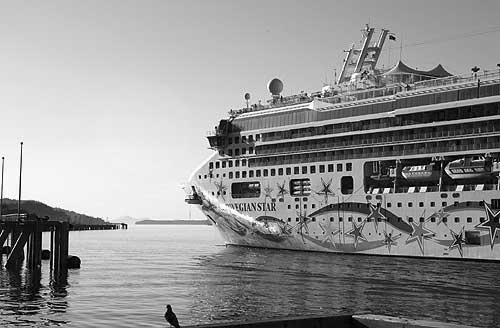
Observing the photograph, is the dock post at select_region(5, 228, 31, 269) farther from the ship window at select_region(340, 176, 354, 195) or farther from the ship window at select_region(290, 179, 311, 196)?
the ship window at select_region(340, 176, 354, 195)

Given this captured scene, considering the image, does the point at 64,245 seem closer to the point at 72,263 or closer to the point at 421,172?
the point at 72,263

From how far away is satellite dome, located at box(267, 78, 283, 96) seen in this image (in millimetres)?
68250

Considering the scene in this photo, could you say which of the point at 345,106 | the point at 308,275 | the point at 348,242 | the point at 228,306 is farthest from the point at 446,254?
the point at 228,306

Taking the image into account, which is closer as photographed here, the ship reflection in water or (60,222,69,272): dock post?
the ship reflection in water

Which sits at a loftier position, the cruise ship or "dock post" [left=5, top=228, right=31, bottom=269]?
the cruise ship

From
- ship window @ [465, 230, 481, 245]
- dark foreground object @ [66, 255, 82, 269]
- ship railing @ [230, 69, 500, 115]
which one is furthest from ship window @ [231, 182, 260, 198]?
ship window @ [465, 230, 481, 245]

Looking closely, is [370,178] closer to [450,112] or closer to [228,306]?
[450,112]

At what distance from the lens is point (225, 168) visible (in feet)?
211

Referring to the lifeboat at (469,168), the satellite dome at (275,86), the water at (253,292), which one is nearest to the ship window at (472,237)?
the water at (253,292)

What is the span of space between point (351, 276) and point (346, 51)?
3317cm

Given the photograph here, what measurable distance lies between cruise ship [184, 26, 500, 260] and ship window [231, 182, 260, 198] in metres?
0.10

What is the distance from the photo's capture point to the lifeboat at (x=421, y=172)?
48250 mm

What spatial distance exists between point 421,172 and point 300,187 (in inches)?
465

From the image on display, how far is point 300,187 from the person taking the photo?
56.9 metres
